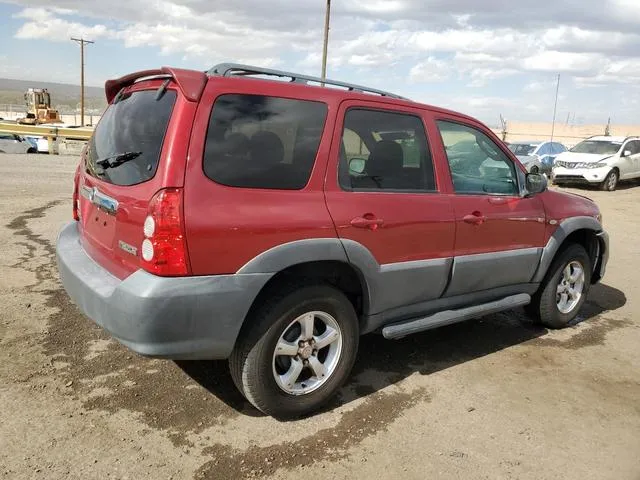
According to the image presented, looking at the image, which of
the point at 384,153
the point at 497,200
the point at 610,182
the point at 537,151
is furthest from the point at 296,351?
the point at 537,151

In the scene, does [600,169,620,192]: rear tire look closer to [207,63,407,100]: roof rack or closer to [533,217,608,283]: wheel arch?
[533,217,608,283]: wheel arch

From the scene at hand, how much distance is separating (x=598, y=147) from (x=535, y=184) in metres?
16.3

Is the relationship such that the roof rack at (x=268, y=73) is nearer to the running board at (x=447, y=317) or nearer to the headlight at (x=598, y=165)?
the running board at (x=447, y=317)

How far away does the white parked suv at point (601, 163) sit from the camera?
1769 centimetres

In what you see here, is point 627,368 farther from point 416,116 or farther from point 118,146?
point 118,146

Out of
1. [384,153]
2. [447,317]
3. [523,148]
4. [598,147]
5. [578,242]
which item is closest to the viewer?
[384,153]

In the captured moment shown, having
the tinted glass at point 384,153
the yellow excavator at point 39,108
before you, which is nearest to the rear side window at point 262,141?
the tinted glass at point 384,153

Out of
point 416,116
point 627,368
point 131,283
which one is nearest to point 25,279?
point 131,283

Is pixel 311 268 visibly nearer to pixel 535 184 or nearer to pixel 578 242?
pixel 535 184

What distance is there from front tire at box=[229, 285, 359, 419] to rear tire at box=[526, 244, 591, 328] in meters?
2.27

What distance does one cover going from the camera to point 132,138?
122 inches

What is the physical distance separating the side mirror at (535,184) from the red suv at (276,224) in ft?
1.30

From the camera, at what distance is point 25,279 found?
5.40 metres

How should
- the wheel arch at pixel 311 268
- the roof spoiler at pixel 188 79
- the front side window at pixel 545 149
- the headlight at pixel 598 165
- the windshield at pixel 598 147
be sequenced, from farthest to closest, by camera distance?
the front side window at pixel 545 149, the windshield at pixel 598 147, the headlight at pixel 598 165, the wheel arch at pixel 311 268, the roof spoiler at pixel 188 79
